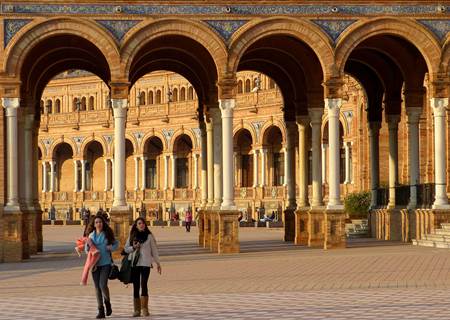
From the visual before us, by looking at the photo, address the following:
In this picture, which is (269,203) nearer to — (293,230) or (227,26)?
(293,230)

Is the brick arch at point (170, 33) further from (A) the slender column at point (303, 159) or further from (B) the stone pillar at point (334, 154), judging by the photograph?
(A) the slender column at point (303, 159)

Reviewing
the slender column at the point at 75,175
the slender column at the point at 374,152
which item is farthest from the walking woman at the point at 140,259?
the slender column at the point at 75,175

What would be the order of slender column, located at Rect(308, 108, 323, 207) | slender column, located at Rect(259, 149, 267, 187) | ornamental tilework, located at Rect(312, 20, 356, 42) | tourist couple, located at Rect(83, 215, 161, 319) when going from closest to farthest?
tourist couple, located at Rect(83, 215, 161, 319) < ornamental tilework, located at Rect(312, 20, 356, 42) < slender column, located at Rect(308, 108, 323, 207) < slender column, located at Rect(259, 149, 267, 187)

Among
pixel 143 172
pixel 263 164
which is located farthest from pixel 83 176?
pixel 263 164

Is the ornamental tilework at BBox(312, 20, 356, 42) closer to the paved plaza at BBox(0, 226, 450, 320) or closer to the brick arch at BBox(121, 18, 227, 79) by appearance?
the brick arch at BBox(121, 18, 227, 79)

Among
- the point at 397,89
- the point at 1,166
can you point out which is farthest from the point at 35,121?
the point at 397,89

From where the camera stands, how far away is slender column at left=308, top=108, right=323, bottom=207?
37125 millimetres

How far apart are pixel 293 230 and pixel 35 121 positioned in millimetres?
10148

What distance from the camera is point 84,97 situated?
89250 millimetres

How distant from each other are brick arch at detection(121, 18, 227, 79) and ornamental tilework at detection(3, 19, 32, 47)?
305cm

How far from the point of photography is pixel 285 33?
34.9 meters

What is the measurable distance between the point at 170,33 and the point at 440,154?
898 cm

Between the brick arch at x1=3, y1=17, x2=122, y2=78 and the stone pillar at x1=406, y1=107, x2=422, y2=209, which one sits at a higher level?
the brick arch at x1=3, y1=17, x2=122, y2=78

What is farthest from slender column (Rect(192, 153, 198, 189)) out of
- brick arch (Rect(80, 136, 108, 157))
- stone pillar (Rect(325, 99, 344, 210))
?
stone pillar (Rect(325, 99, 344, 210))
